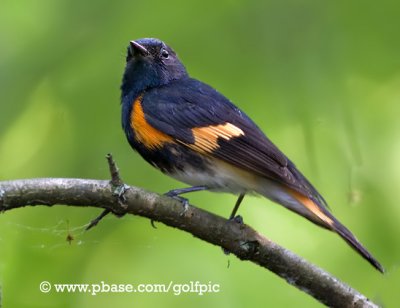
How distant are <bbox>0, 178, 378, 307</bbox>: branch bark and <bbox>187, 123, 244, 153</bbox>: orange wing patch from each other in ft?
1.57

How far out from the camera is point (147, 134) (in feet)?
8.83

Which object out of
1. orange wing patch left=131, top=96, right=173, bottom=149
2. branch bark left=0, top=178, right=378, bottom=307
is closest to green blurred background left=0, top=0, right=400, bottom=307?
orange wing patch left=131, top=96, right=173, bottom=149

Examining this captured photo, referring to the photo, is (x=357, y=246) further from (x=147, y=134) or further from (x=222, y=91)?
(x=147, y=134)

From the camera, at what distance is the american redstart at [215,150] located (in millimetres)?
2578

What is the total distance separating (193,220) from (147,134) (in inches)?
25.6

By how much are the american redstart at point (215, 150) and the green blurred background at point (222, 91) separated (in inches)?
3.2

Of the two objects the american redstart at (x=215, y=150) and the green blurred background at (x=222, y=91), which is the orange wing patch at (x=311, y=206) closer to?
the american redstart at (x=215, y=150)

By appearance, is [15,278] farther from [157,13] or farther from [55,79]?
[157,13]

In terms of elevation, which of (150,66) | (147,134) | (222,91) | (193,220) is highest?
(150,66)

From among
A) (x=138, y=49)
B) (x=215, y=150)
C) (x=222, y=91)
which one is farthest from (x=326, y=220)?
(x=138, y=49)

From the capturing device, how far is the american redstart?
8.46 feet

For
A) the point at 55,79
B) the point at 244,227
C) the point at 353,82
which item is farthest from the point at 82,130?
the point at 353,82

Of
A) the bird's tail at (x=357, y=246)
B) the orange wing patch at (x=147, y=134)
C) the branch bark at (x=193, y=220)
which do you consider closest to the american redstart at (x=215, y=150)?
the orange wing patch at (x=147, y=134)

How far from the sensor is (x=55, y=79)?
237 cm
